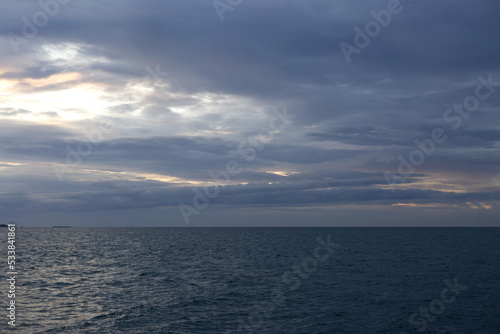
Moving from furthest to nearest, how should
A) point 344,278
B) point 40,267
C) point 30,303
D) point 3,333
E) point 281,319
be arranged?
1. point 40,267
2. point 344,278
3. point 30,303
4. point 281,319
5. point 3,333

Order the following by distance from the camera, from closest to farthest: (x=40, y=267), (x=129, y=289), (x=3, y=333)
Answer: (x=3, y=333) < (x=129, y=289) < (x=40, y=267)


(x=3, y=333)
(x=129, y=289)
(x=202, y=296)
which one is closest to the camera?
(x=3, y=333)

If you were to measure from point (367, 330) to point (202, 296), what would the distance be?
19331 mm

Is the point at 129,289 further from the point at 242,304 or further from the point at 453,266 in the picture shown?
the point at 453,266

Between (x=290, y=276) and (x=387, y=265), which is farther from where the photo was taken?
(x=387, y=265)

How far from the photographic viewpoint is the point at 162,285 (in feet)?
164

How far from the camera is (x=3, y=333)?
29297 mm

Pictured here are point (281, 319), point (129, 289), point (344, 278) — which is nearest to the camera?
point (281, 319)

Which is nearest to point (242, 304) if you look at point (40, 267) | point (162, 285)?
point (162, 285)

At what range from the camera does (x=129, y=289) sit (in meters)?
47.5

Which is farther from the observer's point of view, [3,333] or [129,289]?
[129,289]

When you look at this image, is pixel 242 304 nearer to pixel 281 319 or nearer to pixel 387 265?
pixel 281 319

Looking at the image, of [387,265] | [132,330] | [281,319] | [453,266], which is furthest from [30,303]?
[453,266]

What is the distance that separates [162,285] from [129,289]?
4.38 meters
